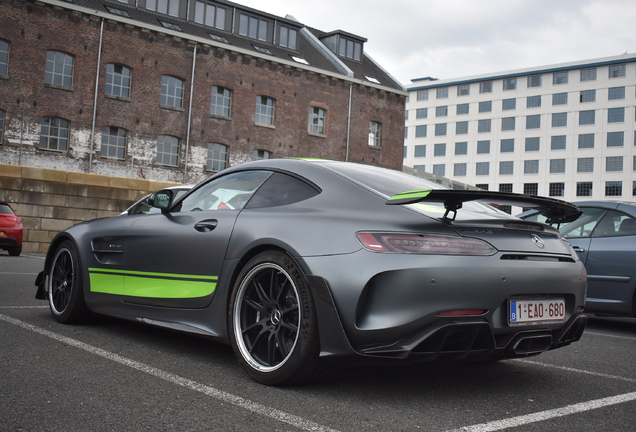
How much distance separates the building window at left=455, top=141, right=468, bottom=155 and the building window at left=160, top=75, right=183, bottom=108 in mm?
56506

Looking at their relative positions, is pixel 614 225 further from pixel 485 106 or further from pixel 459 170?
pixel 459 170

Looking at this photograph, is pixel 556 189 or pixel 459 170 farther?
pixel 459 170

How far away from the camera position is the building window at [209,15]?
32062mm

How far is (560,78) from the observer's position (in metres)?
73.4

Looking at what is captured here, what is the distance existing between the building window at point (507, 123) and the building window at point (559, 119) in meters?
4.79

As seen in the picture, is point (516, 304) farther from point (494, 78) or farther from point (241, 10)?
point (494, 78)

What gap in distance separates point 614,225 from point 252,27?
Result: 2988cm

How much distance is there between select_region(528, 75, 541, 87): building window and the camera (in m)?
74.4

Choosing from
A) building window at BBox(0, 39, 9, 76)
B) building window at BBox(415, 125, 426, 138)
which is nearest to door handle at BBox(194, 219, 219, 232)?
building window at BBox(0, 39, 9, 76)

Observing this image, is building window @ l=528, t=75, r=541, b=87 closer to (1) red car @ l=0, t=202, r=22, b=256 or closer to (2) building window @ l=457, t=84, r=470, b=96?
(2) building window @ l=457, t=84, r=470, b=96

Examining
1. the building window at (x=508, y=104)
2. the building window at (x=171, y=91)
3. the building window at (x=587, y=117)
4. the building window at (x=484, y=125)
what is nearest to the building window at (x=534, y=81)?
the building window at (x=508, y=104)

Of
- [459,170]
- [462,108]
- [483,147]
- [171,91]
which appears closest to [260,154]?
[171,91]

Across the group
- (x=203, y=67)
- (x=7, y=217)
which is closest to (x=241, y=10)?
(x=203, y=67)

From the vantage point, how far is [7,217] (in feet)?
46.8
